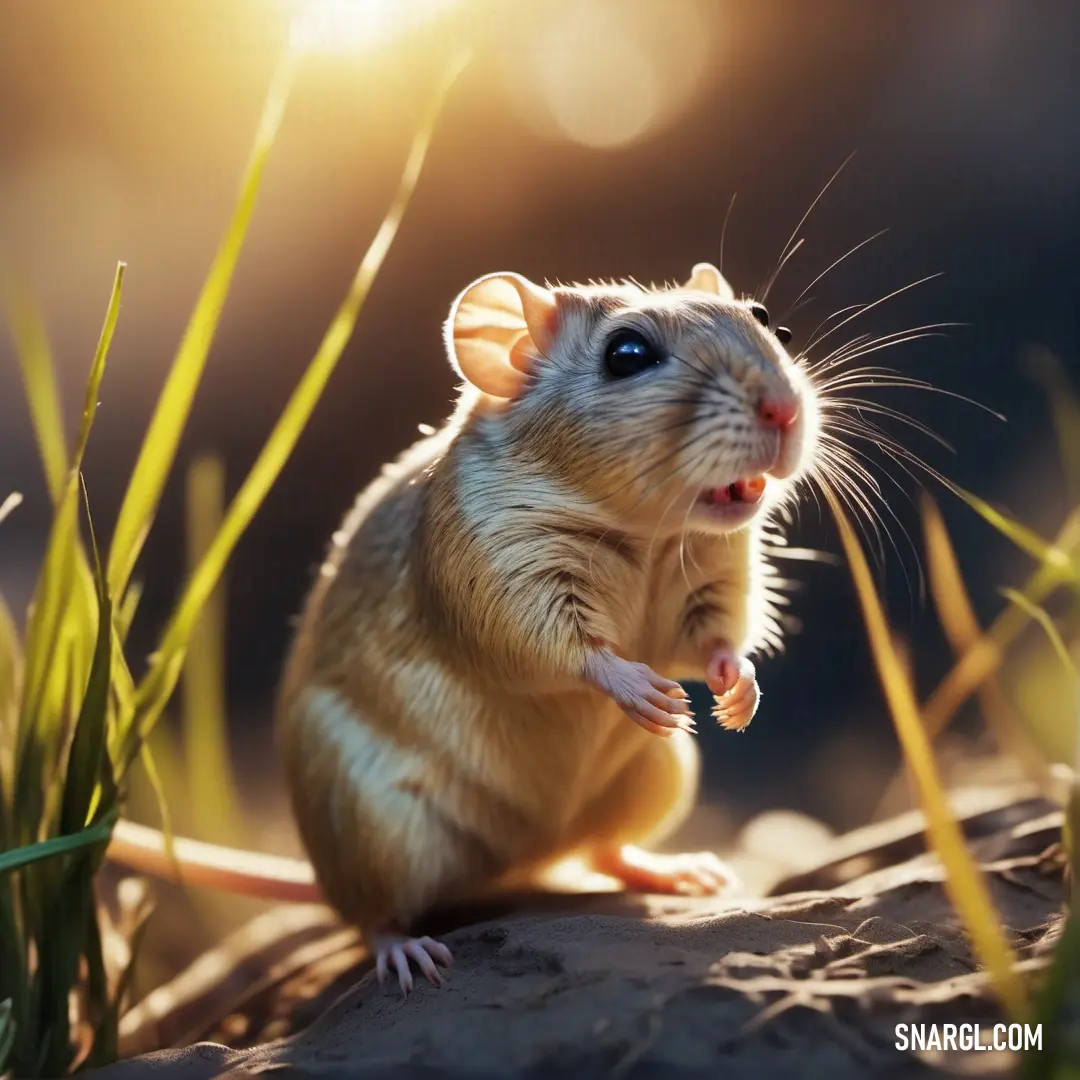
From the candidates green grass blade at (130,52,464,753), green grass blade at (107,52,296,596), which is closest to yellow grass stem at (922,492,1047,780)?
green grass blade at (130,52,464,753)

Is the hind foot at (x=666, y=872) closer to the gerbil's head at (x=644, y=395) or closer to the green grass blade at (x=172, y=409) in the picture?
the gerbil's head at (x=644, y=395)

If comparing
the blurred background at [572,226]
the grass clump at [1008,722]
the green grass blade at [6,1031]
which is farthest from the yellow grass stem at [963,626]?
the green grass blade at [6,1031]

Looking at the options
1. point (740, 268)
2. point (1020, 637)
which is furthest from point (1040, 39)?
point (1020, 637)

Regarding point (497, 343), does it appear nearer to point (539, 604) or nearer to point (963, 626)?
point (539, 604)

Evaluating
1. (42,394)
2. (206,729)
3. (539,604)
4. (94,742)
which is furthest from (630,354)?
(206,729)

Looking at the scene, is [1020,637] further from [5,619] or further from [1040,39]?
[5,619]

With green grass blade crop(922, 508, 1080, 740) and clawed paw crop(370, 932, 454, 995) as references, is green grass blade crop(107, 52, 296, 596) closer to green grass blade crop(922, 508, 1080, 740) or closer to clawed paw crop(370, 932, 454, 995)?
clawed paw crop(370, 932, 454, 995)
